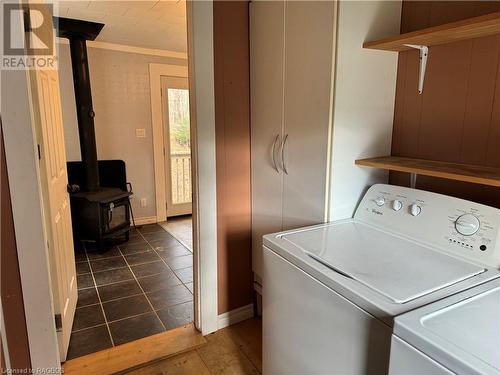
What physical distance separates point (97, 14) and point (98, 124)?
1.38 m

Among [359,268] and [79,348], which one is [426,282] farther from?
[79,348]

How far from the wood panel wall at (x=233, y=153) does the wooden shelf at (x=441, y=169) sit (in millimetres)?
775

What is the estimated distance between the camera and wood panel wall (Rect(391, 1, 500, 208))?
129 centimetres

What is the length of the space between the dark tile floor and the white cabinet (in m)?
0.86

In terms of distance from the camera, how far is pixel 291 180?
174 centimetres

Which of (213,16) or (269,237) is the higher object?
(213,16)

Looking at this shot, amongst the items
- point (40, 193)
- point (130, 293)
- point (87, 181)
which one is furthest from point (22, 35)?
point (87, 181)

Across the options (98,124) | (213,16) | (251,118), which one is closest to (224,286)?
(251,118)

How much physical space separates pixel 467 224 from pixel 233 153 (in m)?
1.26

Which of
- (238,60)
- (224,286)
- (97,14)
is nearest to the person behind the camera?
(238,60)

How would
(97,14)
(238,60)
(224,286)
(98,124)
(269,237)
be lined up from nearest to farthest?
(269,237) → (238,60) → (224,286) → (97,14) → (98,124)

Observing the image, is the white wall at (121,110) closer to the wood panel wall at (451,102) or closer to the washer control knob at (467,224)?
the wood panel wall at (451,102)

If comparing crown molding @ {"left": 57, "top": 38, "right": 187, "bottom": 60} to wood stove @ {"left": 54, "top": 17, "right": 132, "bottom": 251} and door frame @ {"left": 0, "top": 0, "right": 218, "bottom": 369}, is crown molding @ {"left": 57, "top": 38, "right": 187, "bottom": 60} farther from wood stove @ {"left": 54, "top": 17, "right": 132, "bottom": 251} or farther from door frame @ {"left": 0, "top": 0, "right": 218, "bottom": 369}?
door frame @ {"left": 0, "top": 0, "right": 218, "bottom": 369}

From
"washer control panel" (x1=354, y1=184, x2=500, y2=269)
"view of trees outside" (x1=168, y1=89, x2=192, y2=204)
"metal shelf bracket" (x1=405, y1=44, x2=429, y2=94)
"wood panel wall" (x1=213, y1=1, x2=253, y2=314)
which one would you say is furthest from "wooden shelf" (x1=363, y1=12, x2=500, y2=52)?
"view of trees outside" (x1=168, y1=89, x2=192, y2=204)
